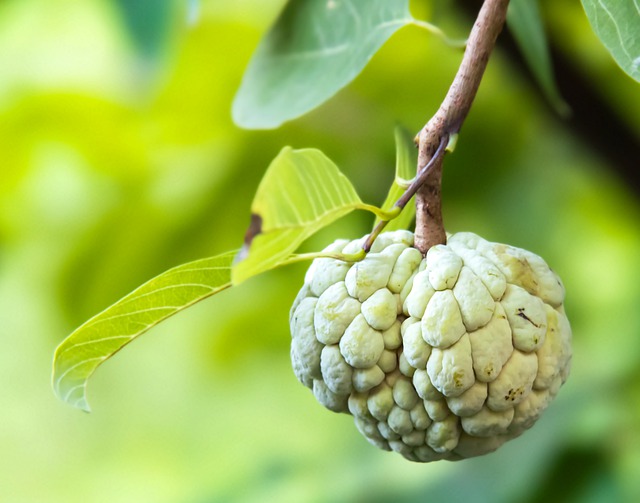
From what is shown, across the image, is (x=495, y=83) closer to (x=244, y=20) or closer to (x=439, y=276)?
(x=244, y=20)

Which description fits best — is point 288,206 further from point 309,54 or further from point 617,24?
point 309,54

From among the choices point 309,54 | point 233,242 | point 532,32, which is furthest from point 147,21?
point 233,242

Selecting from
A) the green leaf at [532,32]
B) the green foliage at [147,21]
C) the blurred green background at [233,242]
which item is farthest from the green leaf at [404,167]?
the blurred green background at [233,242]

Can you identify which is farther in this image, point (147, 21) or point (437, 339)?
point (147, 21)

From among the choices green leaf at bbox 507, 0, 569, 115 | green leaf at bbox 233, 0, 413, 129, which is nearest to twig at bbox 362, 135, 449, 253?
green leaf at bbox 233, 0, 413, 129

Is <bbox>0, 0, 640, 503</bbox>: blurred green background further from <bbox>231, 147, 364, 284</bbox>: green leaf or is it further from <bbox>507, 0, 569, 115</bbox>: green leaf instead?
<bbox>231, 147, 364, 284</bbox>: green leaf

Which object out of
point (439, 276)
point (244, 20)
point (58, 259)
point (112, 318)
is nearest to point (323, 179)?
point (439, 276)

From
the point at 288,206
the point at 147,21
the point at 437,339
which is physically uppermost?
the point at 147,21
